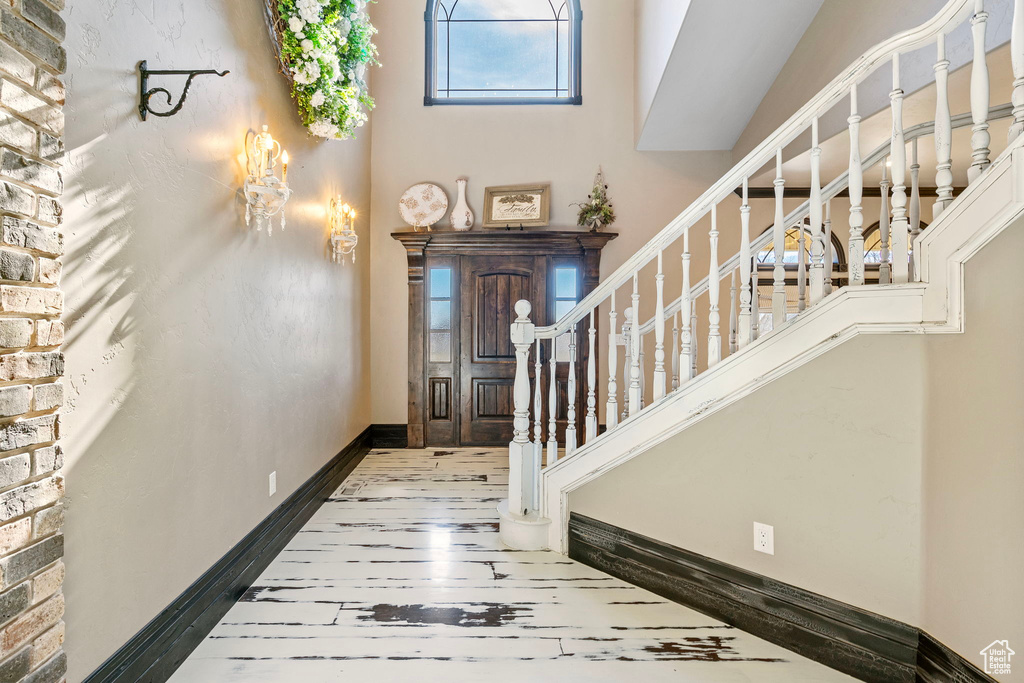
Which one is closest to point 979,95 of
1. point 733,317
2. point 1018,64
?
point 1018,64

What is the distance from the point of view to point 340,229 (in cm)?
395

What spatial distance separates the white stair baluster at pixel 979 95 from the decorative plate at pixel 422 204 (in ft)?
13.4

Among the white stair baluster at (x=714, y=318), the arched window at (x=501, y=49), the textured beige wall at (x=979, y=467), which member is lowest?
the textured beige wall at (x=979, y=467)

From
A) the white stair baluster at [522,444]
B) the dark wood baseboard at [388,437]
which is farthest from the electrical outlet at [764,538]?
the dark wood baseboard at [388,437]

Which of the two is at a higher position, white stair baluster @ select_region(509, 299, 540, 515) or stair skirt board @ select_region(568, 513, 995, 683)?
white stair baluster @ select_region(509, 299, 540, 515)

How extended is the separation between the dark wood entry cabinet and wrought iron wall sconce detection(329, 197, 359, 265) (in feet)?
3.42

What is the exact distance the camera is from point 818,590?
2.02m

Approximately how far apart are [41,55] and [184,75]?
2.63ft

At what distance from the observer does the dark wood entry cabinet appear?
16.9ft

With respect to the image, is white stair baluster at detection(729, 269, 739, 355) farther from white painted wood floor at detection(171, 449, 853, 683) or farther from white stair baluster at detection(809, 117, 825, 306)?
white painted wood floor at detection(171, 449, 853, 683)

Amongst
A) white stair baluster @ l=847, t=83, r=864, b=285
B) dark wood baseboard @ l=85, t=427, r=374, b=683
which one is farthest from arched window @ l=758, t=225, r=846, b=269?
dark wood baseboard @ l=85, t=427, r=374, b=683

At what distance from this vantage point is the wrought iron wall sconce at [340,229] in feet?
12.8

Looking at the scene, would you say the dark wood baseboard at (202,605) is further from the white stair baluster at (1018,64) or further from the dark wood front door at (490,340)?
the white stair baluster at (1018,64)

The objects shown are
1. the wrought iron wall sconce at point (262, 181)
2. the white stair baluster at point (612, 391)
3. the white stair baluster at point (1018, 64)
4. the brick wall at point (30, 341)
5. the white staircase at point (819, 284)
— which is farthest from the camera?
the white stair baluster at point (612, 391)
